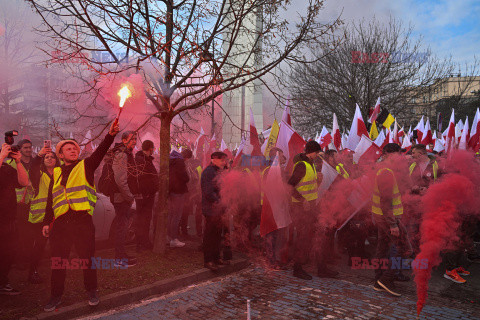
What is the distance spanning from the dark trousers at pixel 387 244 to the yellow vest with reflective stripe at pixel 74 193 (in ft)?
13.0

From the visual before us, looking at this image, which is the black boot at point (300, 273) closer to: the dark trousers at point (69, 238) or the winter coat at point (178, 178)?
the winter coat at point (178, 178)

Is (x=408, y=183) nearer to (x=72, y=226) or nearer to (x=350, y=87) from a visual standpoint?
(x=72, y=226)

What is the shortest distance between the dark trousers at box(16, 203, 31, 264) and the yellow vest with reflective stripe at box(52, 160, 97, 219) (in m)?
1.42

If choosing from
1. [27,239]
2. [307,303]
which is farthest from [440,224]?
[27,239]

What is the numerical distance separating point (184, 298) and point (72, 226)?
176 cm

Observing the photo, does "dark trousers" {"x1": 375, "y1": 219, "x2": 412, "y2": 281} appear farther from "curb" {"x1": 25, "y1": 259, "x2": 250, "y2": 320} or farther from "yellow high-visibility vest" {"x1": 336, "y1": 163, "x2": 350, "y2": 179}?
"curb" {"x1": 25, "y1": 259, "x2": 250, "y2": 320}

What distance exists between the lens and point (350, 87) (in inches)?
822

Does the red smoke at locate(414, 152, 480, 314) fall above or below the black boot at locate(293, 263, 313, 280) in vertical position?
above

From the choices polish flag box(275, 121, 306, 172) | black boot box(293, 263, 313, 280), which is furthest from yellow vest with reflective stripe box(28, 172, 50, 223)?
polish flag box(275, 121, 306, 172)

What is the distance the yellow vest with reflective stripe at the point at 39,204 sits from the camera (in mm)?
4883

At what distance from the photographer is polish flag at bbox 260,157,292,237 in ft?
19.0

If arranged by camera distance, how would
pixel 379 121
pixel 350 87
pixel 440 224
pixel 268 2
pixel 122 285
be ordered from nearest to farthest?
pixel 440 224, pixel 122 285, pixel 268 2, pixel 379 121, pixel 350 87

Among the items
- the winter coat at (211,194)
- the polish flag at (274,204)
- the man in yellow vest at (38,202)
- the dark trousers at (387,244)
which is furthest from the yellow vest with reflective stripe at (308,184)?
the man in yellow vest at (38,202)

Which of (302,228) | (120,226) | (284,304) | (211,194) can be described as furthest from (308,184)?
(120,226)
